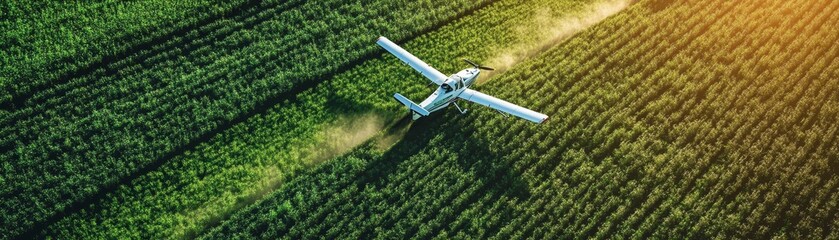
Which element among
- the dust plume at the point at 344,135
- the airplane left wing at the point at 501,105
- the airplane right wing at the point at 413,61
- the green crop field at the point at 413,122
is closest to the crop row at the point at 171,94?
the green crop field at the point at 413,122

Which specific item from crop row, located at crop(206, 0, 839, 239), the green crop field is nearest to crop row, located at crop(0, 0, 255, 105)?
the green crop field

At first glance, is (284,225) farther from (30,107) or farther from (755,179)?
(755,179)

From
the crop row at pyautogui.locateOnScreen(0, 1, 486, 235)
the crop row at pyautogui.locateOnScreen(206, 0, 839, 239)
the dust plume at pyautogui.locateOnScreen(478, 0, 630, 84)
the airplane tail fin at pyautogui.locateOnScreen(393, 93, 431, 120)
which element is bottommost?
the crop row at pyautogui.locateOnScreen(206, 0, 839, 239)

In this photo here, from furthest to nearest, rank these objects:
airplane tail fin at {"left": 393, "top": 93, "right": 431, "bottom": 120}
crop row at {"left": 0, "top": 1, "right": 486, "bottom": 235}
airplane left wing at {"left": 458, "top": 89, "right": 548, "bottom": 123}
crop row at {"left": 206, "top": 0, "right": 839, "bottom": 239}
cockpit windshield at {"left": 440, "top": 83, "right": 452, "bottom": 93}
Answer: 1. cockpit windshield at {"left": 440, "top": 83, "right": 452, "bottom": 93}
2. crop row at {"left": 0, "top": 1, "right": 486, "bottom": 235}
3. airplane tail fin at {"left": 393, "top": 93, "right": 431, "bottom": 120}
4. airplane left wing at {"left": 458, "top": 89, "right": 548, "bottom": 123}
5. crop row at {"left": 206, "top": 0, "right": 839, "bottom": 239}

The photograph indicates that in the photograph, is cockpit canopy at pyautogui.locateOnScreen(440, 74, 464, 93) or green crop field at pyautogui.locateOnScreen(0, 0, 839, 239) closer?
green crop field at pyautogui.locateOnScreen(0, 0, 839, 239)

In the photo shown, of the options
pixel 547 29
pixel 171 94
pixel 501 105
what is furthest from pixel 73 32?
pixel 547 29

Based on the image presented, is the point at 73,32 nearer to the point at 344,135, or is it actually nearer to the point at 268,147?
the point at 268,147

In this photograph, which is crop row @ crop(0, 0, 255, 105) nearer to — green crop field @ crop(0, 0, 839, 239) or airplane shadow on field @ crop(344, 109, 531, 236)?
green crop field @ crop(0, 0, 839, 239)
